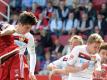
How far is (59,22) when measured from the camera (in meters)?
16.9

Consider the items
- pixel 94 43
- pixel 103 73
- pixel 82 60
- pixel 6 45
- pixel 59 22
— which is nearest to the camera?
pixel 6 45

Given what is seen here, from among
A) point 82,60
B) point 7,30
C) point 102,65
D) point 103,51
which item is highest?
point 7,30

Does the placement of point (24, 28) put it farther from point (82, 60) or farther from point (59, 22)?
point (59, 22)

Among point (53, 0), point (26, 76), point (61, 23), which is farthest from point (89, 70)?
point (53, 0)

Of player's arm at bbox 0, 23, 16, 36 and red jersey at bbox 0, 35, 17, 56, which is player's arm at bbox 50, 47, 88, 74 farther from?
player's arm at bbox 0, 23, 16, 36

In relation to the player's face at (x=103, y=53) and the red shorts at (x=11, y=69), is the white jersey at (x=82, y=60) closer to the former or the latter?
the player's face at (x=103, y=53)

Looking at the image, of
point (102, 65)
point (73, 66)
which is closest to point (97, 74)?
point (73, 66)

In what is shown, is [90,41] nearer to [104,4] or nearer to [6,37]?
[6,37]

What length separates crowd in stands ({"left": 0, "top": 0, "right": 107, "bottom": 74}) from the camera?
16.1 metres

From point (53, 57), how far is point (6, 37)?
8309 millimetres

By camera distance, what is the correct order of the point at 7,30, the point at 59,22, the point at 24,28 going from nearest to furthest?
the point at 7,30 < the point at 24,28 < the point at 59,22

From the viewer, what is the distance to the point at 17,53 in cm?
760

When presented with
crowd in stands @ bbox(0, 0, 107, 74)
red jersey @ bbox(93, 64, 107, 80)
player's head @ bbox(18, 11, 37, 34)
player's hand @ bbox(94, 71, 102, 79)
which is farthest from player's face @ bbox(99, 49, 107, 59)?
crowd in stands @ bbox(0, 0, 107, 74)

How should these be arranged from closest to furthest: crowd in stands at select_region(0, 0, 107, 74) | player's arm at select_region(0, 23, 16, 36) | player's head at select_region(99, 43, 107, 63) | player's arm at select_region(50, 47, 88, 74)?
player's arm at select_region(0, 23, 16, 36) → player's arm at select_region(50, 47, 88, 74) → player's head at select_region(99, 43, 107, 63) → crowd in stands at select_region(0, 0, 107, 74)
